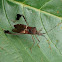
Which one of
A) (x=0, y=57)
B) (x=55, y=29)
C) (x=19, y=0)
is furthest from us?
(x=55, y=29)

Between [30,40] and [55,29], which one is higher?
[55,29]

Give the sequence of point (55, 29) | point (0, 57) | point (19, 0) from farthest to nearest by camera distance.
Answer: point (55, 29) < point (19, 0) < point (0, 57)

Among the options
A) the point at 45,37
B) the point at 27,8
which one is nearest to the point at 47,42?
the point at 45,37

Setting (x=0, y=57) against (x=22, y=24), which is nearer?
(x=0, y=57)

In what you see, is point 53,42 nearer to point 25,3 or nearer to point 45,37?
point 45,37

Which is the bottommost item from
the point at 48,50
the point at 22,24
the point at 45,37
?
the point at 48,50

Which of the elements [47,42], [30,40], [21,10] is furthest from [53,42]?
[21,10]
